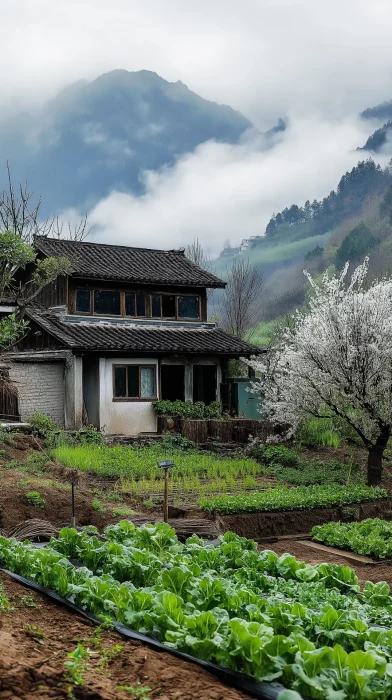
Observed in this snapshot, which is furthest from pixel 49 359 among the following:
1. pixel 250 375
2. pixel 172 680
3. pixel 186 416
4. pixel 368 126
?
pixel 368 126

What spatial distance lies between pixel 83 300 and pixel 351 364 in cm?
1320

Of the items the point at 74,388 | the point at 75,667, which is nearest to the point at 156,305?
the point at 74,388

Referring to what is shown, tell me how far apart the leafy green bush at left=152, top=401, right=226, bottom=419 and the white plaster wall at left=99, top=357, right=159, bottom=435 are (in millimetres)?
450

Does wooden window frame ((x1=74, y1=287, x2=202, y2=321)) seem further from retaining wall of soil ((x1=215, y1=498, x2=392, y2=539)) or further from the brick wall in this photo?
retaining wall of soil ((x1=215, y1=498, x2=392, y2=539))

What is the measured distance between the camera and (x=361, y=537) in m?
13.3

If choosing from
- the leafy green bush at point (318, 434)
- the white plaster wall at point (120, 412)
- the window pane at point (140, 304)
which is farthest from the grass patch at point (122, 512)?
the window pane at point (140, 304)

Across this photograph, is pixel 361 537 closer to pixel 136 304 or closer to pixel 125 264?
pixel 136 304

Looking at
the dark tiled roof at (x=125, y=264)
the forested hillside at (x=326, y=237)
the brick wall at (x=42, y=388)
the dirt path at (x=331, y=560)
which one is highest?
the forested hillside at (x=326, y=237)

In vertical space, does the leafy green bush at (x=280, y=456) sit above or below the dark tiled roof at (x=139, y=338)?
below

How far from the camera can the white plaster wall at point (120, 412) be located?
27.4 m

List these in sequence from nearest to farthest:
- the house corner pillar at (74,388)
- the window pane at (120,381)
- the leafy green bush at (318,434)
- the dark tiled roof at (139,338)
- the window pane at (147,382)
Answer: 1. the leafy green bush at (318,434)
2. the dark tiled roof at (139,338)
3. the house corner pillar at (74,388)
4. the window pane at (120,381)
5. the window pane at (147,382)

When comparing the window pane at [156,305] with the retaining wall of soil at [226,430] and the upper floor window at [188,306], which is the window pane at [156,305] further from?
the retaining wall of soil at [226,430]

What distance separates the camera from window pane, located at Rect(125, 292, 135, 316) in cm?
3027

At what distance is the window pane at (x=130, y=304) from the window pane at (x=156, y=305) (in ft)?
2.90
